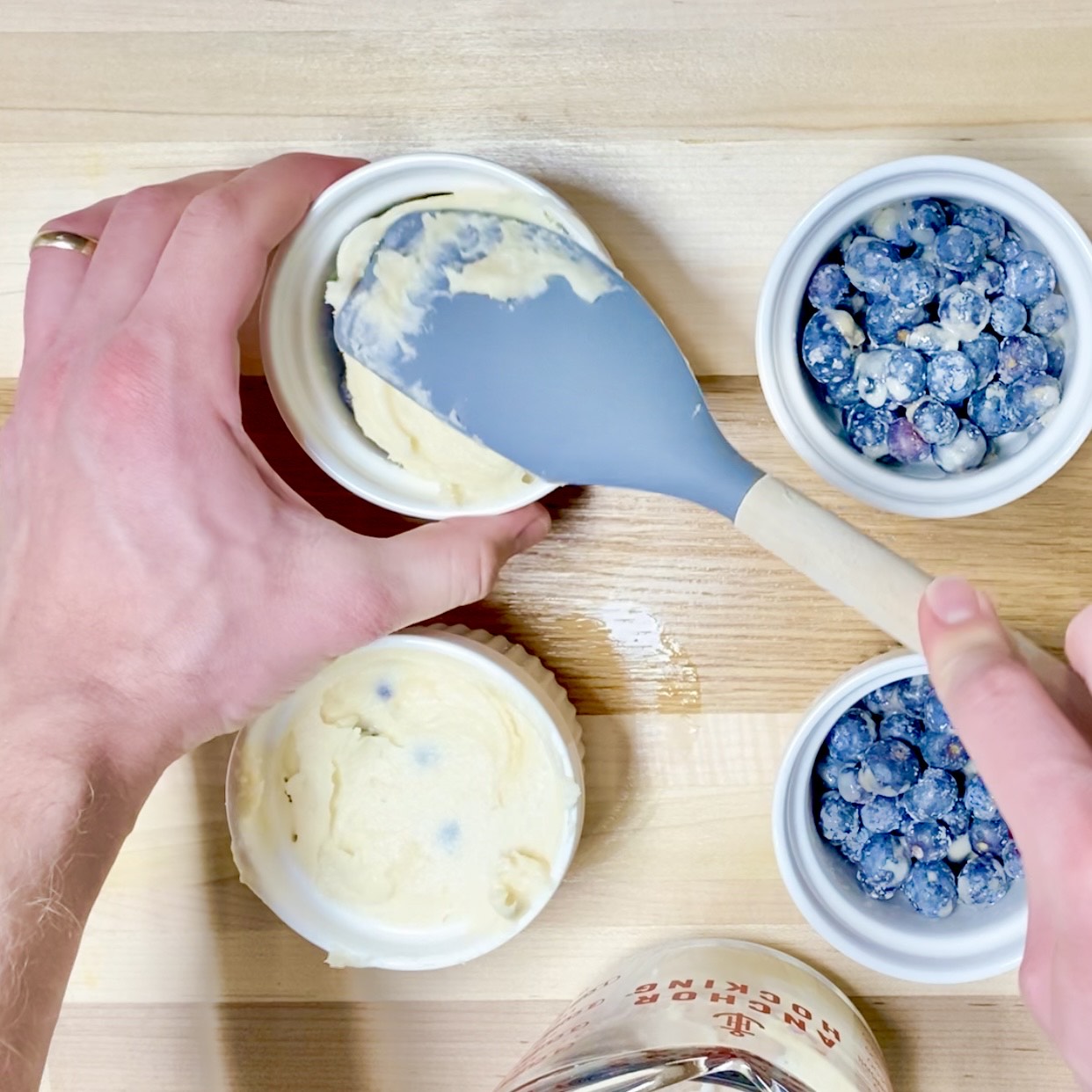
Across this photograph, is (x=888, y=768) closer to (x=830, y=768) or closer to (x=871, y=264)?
(x=830, y=768)

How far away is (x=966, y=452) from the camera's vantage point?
0.71m

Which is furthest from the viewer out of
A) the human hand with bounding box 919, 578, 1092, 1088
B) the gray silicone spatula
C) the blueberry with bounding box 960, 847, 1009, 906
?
the blueberry with bounding box 960, 847, 1009, 906

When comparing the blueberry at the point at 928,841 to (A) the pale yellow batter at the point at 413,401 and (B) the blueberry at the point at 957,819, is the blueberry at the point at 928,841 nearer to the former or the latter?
(B) the blueberry at the point at 957,819

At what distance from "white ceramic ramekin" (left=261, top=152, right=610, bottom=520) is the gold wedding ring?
0.13 meters

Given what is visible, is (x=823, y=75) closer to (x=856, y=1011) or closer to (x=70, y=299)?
(x=70, y=299)

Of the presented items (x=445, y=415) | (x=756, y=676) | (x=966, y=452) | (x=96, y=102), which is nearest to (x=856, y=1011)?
(x=756, y=676)

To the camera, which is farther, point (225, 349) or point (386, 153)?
point (386, 153)

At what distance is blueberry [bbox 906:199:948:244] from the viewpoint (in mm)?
709

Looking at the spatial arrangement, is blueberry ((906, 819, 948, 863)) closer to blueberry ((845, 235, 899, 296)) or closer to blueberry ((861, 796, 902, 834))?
blueberry ((861, 796, 902, 834))

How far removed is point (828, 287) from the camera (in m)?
0.71

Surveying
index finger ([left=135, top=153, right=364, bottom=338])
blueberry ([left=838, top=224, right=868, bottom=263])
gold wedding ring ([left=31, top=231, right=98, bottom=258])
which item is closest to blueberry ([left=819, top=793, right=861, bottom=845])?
blueberry ([left=838, top=224, right=868, bottom=263])

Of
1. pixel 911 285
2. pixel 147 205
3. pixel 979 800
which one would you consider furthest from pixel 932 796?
pixel 147 205

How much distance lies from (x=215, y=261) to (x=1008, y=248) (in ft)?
1.61

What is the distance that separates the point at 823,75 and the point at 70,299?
53cm
